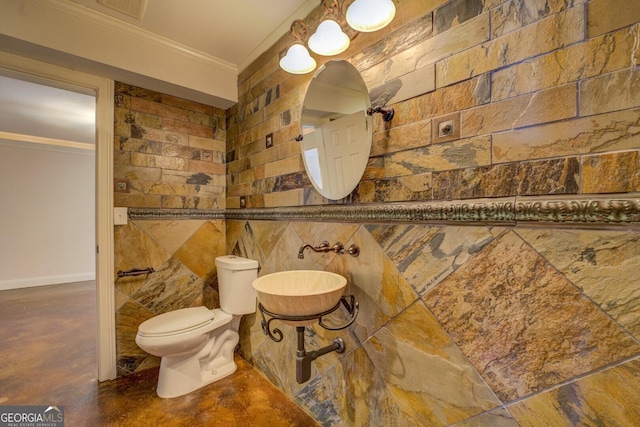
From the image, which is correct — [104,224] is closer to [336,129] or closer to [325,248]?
[325,248]

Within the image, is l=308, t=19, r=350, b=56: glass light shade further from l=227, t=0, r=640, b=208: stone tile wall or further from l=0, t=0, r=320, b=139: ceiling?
l=0, t=0, r=320, b=139: ceiling

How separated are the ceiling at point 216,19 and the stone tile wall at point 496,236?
2.05 ft

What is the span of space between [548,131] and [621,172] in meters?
0.19


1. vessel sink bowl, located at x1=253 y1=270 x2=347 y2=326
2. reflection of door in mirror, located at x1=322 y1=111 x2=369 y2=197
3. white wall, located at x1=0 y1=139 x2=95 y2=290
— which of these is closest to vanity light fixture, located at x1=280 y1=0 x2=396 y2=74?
reflection of door in mirror, located at x1=322 y1=111 x2=369 y2=197

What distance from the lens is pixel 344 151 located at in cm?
133

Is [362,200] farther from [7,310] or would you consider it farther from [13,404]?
[7,310]

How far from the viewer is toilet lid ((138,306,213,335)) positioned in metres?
1.65

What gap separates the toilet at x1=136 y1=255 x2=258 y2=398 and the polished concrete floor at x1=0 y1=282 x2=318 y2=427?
0.08 meters

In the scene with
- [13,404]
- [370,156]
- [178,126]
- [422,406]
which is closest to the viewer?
[422,406]

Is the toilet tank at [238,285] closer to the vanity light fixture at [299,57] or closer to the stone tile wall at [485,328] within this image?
the stone tile wall at [485,328]

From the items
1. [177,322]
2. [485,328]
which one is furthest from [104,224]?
[485,328]

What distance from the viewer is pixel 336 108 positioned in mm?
1375

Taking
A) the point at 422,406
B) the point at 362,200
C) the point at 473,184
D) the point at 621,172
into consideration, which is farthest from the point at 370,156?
the point at 422,406

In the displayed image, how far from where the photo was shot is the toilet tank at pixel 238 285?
1.91 m
